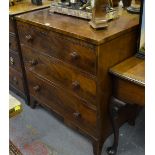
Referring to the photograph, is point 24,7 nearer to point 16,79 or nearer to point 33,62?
point 33,62

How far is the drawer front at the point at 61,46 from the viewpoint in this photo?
49.6 inches

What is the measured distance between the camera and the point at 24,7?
1882mm

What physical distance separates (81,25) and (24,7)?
28.2 inches

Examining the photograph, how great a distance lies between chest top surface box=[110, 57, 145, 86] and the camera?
1197mm

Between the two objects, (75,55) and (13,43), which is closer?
(75,55)

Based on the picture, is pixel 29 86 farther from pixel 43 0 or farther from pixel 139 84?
pixel 139 84

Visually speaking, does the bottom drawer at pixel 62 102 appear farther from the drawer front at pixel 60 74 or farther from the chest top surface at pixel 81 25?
the chest top surface at pixel 81 25

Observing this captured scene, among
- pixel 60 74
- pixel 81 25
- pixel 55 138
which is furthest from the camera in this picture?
pixel 55 138

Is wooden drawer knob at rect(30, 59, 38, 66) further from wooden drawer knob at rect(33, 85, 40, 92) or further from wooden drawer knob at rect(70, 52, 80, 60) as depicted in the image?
wooden drawer knob at rect(70, 52, 80, 60)

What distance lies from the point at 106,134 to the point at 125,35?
2.15ft

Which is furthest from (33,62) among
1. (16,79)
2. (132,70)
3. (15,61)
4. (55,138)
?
(132,70)

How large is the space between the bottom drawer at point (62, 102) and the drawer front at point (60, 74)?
0.06 meters

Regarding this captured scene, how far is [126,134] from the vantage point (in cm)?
175

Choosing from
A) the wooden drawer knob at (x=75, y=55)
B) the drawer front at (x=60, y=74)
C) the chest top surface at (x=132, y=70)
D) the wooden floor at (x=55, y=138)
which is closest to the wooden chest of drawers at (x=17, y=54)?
the drawer front at (x=60, y=74)
